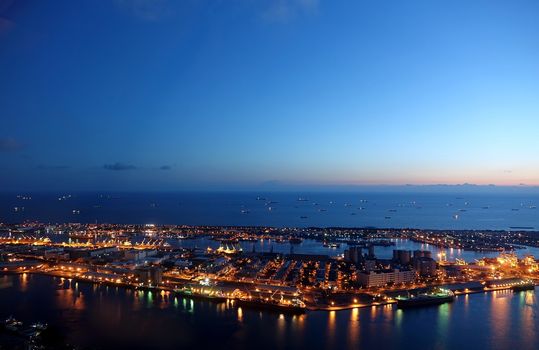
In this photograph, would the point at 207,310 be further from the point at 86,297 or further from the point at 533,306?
the point at 533,306

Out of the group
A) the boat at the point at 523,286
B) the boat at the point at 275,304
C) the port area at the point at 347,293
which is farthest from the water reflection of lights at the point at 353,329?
the boat at the point at 523,286

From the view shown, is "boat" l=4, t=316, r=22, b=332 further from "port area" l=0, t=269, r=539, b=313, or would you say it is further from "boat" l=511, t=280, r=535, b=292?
"boat" l=511, t=280, r=535, b=292

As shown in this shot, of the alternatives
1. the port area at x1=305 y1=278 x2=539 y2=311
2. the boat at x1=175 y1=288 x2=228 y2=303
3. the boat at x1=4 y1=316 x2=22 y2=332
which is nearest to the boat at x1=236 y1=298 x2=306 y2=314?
the port area at x1=305 y1=278 x2=539 y2=311

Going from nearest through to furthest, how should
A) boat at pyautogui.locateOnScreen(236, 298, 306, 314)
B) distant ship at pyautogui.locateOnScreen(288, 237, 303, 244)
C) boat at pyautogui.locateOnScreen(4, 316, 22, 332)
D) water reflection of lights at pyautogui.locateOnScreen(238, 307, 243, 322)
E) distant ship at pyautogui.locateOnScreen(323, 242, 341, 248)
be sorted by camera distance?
boat at pyautogui.locateOnScreen(4, 316, 22, 332) < water reflection of lights at pyautogui.locateOnScreen(238, 307, 243, 322) < boat at pyautogui.locateOnScreen(236, 298, 306, 314) < distant ship at pyautogui.locateOnScreen(323, 242, 341, 248) < distant ship at pyautogui.locateOnScreen(288, 237, 303, 244)

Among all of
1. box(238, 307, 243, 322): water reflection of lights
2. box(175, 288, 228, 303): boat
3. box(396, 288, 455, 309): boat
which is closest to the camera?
box(238, 307, 243, 322): water reflection of lights

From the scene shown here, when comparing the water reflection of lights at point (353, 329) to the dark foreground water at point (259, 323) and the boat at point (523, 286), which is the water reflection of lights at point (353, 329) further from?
the boat at point (523, 286)

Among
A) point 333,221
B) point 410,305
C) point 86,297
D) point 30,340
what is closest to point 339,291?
point 410,305
